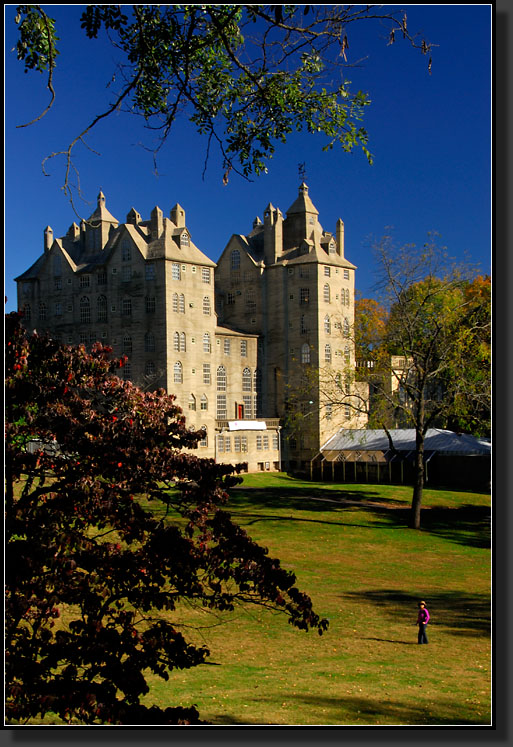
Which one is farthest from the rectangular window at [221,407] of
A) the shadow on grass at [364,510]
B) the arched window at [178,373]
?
the shadow on grass at [364,510]

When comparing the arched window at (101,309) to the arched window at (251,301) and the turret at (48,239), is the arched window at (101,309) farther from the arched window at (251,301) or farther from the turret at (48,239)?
the arched window at (251,301)

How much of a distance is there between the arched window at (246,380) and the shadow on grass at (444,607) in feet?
153

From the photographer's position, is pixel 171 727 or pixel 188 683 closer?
pixel 171 727

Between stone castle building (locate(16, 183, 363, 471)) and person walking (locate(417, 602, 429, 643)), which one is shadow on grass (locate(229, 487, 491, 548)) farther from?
person walking (locate(417, 602, 429, 643))

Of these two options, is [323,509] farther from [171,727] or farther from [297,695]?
[171,727]

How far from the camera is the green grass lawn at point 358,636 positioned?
15.2 metres

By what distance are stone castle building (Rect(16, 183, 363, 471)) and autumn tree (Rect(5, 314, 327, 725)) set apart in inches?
2062

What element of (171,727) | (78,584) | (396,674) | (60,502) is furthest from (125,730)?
(396,674)

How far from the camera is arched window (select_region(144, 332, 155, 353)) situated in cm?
6581

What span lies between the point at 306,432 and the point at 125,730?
6111cm

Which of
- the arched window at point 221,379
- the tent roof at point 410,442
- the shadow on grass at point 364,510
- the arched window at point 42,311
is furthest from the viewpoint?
the arched window at point 42,311

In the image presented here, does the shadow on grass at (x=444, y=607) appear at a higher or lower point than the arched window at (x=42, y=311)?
lower

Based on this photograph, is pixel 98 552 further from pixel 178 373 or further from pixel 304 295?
pixel 304 295

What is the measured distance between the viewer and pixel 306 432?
227ft
